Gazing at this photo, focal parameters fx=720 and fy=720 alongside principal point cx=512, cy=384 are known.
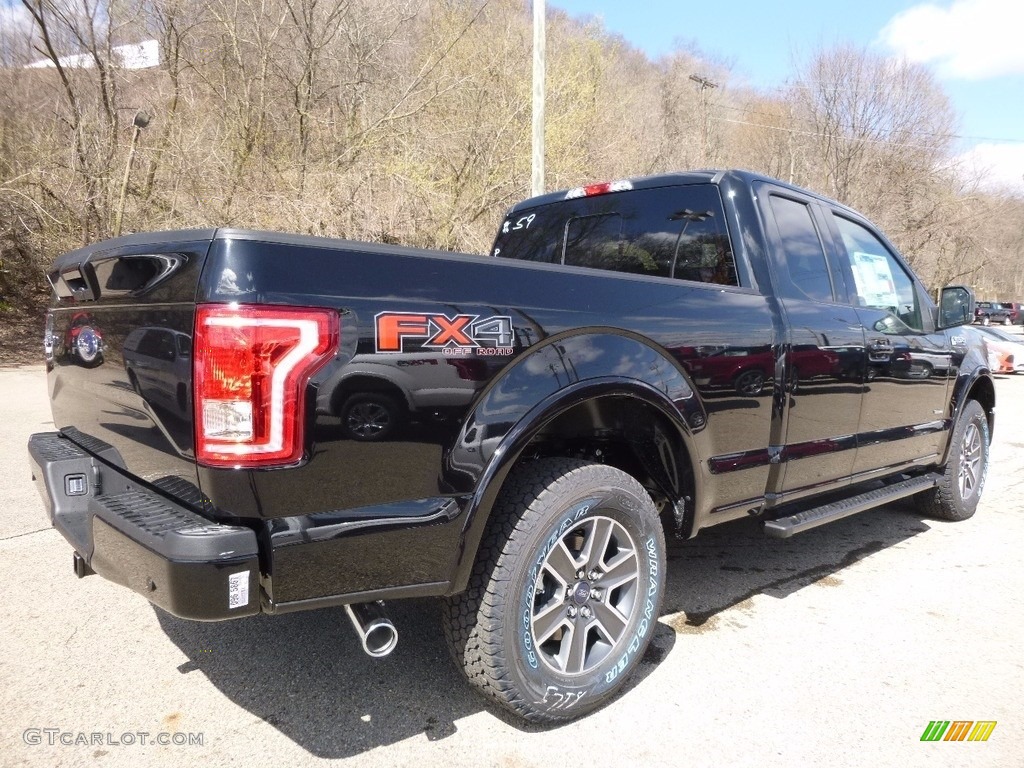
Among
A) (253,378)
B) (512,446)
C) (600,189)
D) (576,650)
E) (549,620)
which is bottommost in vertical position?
(576,650)

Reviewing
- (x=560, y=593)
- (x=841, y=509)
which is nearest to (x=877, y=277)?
(x=841, y=509)

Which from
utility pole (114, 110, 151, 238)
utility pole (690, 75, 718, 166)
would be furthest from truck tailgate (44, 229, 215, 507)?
Result: utility pole (690, 75, 718, 166)

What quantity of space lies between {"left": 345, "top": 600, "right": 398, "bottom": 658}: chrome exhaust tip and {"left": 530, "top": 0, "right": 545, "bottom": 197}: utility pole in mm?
9936

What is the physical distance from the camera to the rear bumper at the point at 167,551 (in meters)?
1.79

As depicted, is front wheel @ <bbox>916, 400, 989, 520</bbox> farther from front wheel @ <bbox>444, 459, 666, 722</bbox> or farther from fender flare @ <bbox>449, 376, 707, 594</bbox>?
fender flare @ <bbox>449, 376, 707, 594</bbox>

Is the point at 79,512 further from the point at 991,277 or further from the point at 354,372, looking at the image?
the point at 991,277

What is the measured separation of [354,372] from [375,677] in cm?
147

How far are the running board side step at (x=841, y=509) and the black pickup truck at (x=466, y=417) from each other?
0.02 meters

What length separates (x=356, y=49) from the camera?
15953 millimetres

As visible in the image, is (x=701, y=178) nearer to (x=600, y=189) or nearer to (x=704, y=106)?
(x=600, y=189)

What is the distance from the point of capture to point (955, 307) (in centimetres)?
454

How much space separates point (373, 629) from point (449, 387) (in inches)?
28.6

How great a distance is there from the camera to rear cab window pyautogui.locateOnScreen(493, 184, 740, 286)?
11.1 ft

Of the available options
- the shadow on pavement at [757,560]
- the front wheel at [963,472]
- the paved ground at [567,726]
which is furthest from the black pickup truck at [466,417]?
the front wheel at [963,472]
